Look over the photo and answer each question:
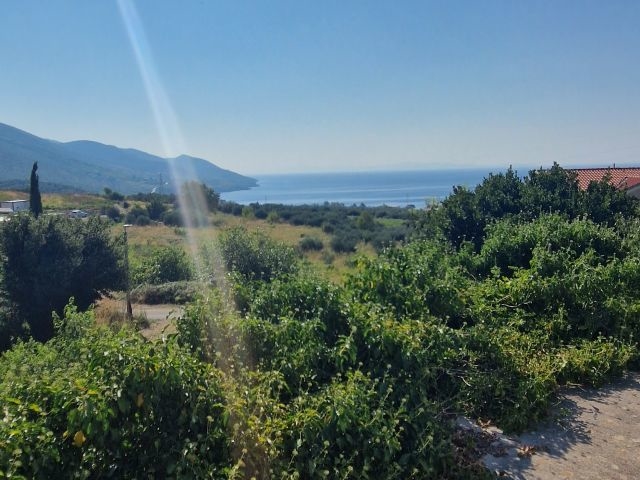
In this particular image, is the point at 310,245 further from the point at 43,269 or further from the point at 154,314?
the point at 43,269

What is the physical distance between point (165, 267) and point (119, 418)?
18.3 metres

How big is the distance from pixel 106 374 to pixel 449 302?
3.43 meters

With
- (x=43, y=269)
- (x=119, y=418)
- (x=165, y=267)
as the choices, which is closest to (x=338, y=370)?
(x=119, y=418)

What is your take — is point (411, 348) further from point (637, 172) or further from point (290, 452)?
point (637, 172)

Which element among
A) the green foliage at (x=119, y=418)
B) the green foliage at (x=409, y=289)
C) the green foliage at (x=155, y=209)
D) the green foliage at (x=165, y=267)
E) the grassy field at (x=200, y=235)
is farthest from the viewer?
the green foliage at (x=155, y=209)

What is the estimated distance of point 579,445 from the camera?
12.6 ft

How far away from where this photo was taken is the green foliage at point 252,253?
15266mm

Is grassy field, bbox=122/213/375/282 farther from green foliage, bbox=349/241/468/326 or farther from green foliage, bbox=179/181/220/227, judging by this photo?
green foliage, bbox=349/241/468/326

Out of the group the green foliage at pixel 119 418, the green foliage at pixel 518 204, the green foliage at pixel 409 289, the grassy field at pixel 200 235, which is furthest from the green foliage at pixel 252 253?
the green foliage at pixel 119 418

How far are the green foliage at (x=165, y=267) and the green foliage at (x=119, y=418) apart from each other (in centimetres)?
1689

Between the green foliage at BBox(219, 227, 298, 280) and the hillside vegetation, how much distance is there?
28.3ft

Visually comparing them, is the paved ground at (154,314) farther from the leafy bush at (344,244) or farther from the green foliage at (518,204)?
the leafy bush at (344,244)

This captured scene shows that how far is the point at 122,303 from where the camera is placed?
1611 centimetres

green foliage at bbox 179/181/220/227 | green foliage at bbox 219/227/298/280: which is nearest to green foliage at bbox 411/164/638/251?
green foliage at bbox 219/227/298/280
